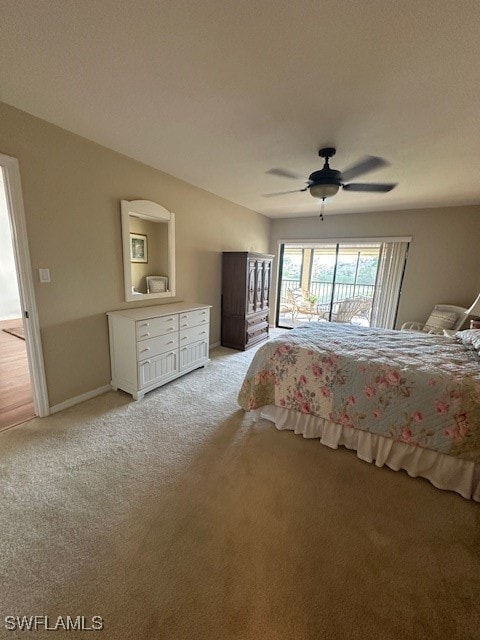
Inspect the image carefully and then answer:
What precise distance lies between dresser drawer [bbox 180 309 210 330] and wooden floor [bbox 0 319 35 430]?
1.67 m

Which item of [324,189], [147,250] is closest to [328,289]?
[324,189]

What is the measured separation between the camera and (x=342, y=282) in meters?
6.64

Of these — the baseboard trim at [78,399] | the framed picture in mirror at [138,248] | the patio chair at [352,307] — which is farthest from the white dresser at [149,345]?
the patio chair at [352,307]

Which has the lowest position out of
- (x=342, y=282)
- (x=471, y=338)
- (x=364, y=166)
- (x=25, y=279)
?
(x=471, y=338)

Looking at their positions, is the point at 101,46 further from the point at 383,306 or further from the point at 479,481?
the point at 383,306

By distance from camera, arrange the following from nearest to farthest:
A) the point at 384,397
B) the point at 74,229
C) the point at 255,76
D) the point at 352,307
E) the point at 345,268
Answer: the point at 255,76
the point at 384,397
the point at 74,229
the point at 352,307
the point at 345,268

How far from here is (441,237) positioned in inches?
168

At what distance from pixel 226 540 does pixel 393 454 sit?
1.34 metres

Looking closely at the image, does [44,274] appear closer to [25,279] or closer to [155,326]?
[25,279]

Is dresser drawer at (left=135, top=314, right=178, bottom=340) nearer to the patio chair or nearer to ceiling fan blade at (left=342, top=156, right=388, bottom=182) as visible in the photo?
ceiling fan blade at (left=342, top=156, right=388, bottom=182)

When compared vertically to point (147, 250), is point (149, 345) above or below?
below

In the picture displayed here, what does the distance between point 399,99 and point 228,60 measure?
43.6 inches

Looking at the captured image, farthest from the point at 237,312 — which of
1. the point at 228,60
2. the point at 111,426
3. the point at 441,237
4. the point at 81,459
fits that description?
the point at 441,237

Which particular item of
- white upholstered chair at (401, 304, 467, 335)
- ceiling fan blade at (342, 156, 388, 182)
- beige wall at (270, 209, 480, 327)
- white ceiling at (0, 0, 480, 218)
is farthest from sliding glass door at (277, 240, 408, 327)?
ceiling fan blade at (342, 156, 388, 182)
